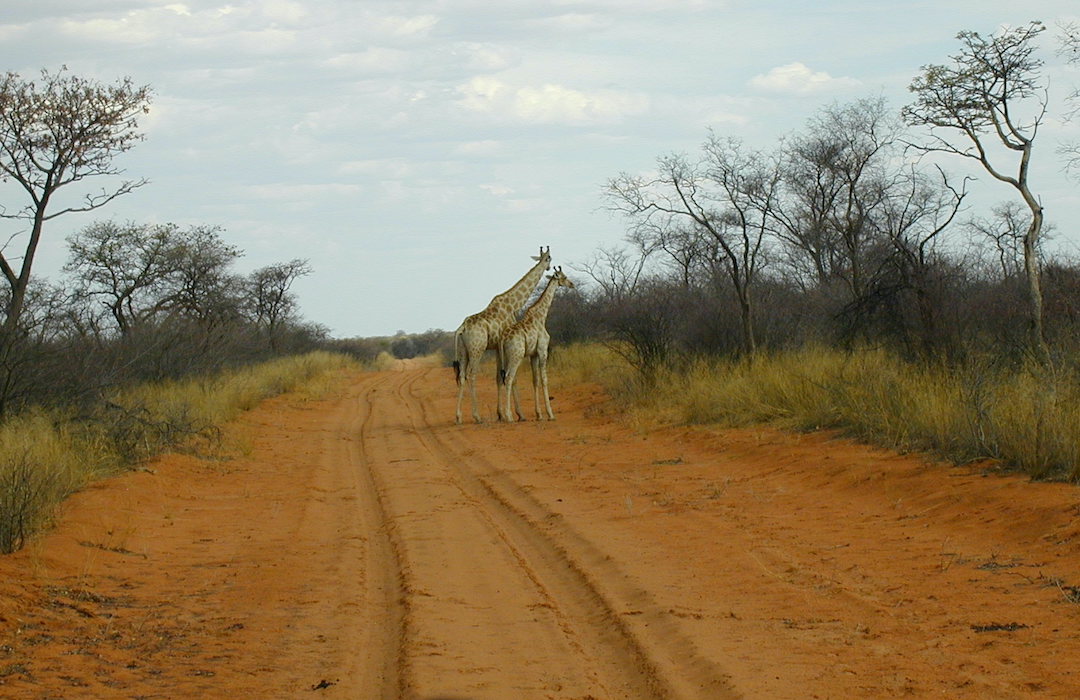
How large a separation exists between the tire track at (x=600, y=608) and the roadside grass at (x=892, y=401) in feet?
14.0

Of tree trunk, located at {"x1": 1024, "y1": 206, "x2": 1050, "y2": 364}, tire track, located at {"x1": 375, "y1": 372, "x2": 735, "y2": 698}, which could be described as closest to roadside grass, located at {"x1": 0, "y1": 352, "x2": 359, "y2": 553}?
tire track, located at {"x1": 375, "y1": 372, "x2": 735, "y2": 698}

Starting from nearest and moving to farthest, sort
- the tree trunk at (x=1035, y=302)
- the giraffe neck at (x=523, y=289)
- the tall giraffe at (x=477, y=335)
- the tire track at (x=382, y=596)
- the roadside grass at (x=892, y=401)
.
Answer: the tire track at (x=382, y=596) → the roadside grass at (x=892, y=401) → the tree trunk at (x=1035, y=302) → the tall giraffe at (x=477, y=335) → the giraffe neck at (x=523, y=289)

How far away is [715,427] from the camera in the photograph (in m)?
16.8

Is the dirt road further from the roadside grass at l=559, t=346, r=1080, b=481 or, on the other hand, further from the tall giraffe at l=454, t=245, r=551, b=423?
the tall giraffe at l=454, t=245, r=551, b=423

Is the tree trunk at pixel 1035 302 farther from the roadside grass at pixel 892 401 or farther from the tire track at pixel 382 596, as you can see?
the tire track at pixel 382 596

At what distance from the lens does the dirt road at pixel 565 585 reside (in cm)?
586

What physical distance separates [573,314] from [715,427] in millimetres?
21814

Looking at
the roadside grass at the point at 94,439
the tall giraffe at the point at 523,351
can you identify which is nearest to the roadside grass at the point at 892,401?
the tall giraffe at the point at 523,351

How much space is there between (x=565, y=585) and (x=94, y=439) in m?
8.13

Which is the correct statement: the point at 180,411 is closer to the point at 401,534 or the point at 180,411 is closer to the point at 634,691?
the point at 401,534

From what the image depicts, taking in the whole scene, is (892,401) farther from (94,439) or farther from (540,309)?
(94,439)

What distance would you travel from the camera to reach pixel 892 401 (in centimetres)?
1348

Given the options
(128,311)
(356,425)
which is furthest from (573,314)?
(356,425)

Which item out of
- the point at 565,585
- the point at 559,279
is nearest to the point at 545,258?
→ the point at 559,279
